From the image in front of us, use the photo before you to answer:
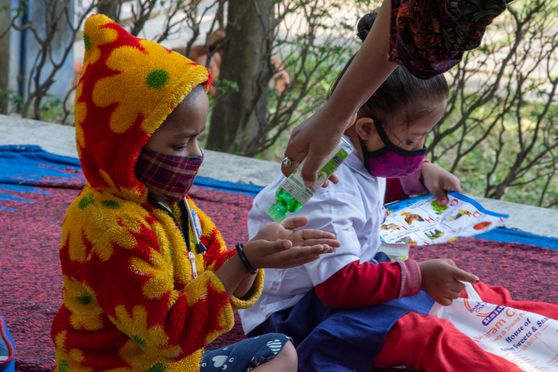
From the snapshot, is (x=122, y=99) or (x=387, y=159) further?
(x=387, y=159)

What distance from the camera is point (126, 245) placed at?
1769 millimetres

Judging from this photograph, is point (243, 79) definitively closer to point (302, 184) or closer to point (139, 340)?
point (302, 184)

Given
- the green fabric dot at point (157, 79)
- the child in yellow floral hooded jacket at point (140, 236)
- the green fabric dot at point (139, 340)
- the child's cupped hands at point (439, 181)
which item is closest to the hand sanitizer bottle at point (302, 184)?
the child in yellow floral hooded jacket at point (140, 236)

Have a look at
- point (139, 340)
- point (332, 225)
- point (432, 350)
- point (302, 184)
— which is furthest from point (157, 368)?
point (432, 350)

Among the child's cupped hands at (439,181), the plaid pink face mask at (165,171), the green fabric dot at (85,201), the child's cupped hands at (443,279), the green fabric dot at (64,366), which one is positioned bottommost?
the green fabric dot at (64,366)

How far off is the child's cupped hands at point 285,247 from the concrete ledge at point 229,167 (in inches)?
91.8

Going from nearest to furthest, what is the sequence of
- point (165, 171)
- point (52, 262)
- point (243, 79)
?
1. point (165, 171)
2. point (52, 262)
3. point (243, 79)

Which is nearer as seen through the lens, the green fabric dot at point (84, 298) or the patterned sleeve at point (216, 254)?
the green fabric dot at point (84, 298)

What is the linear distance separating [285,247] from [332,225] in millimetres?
582

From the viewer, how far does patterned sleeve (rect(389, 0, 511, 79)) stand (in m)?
1.68

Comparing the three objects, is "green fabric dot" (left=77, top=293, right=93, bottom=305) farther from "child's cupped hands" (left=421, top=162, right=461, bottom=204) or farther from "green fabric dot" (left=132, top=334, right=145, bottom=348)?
"child's cupped hands" (left=421, top=162, right=461, bottom=204)

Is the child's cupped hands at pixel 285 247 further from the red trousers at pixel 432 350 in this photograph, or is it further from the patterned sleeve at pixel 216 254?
the red trousers at pixel 432 350

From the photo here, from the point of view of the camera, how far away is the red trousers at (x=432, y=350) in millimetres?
2342

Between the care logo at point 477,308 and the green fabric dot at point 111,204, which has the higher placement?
→ the green fabric dot at point 111,204
